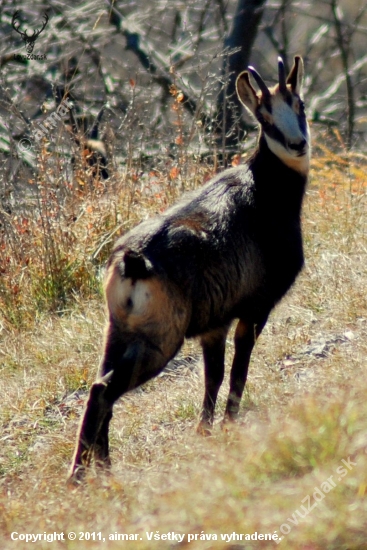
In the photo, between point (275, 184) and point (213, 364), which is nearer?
point (213, 364)

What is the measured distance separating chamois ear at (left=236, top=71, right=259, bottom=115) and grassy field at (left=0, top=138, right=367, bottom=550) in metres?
1.39

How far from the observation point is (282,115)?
5711 millimetres

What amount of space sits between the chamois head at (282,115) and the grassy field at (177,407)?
964mm

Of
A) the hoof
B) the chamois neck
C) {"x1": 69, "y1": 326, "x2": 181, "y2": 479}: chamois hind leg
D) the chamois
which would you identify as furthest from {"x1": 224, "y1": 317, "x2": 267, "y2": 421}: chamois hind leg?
{"x1": 69, "y1": 326, "x2": 181, "y2": 479}: chamois hind leg

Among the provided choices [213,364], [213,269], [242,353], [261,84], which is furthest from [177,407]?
[261,84]

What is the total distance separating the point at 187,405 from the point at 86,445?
122cm

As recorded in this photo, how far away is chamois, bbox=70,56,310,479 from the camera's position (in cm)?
451

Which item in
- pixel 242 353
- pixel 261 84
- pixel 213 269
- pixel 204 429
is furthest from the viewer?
pixel 261 84

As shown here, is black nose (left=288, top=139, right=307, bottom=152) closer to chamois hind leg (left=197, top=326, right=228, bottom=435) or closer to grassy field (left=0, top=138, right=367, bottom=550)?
grassy field (left=0, top=138, right=367, bottom=550)

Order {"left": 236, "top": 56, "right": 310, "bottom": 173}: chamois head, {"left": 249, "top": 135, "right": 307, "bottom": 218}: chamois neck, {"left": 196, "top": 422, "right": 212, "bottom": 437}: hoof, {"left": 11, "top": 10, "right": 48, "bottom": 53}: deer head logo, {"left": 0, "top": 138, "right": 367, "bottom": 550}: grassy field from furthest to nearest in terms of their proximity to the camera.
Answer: {"left": 11, "top": 10, "right": 48, "bottom": 53}: deer head logo < {"left": 236, "top": 56, "right": 310, "bottom": 173}: chamois head < {"left": 249, "top": 135, "right": 307, "bottom": 218}: chamois neck < {"left": 196, "top": 422, "right": 212, "bottom": 437}: hoof < {"left": 0, "top": 138, "right": 367, "bottom": 550}: grassy field

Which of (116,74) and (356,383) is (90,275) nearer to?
(356,383)

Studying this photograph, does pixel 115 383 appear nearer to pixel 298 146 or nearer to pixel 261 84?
pixel 298 146

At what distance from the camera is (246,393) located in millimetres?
5539

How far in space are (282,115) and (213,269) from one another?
55.9 inches
